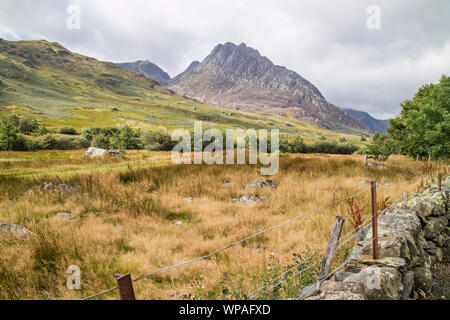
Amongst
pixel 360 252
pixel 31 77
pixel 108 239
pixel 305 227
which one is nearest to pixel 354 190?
pixel 305 227

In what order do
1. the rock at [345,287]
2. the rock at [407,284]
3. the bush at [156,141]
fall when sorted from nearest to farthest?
the rock at [345,287] → the rock at [407,284] → the bush at [156,141]

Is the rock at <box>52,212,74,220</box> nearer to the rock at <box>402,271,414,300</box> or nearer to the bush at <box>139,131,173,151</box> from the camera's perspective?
the rock at <box>402,271,414,300</box>

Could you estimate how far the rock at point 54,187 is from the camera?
9234 mm

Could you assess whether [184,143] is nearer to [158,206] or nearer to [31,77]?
[158,206]

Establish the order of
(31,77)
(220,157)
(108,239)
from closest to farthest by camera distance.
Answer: (108,239) → (220,157) → (31,77)

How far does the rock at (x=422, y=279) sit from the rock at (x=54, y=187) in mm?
11076

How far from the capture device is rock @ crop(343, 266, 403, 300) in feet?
9.66

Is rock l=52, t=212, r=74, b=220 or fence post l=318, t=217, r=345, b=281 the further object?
rock l=52, t=212, r=74, b=220

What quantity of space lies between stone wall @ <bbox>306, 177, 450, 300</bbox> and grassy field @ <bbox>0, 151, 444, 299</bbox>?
64cm

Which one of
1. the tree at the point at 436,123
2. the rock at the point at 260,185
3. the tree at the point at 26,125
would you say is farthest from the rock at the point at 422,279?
the tree at the point at 26,125

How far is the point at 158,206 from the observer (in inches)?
332

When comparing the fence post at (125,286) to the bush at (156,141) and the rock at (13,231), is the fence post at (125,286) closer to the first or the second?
the rock at (13,231)

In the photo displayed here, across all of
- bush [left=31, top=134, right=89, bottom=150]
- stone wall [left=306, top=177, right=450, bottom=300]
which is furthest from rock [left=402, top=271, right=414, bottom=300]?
bush [left=31, top=134, right=89, bottom=150]

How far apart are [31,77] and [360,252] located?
752 feet
